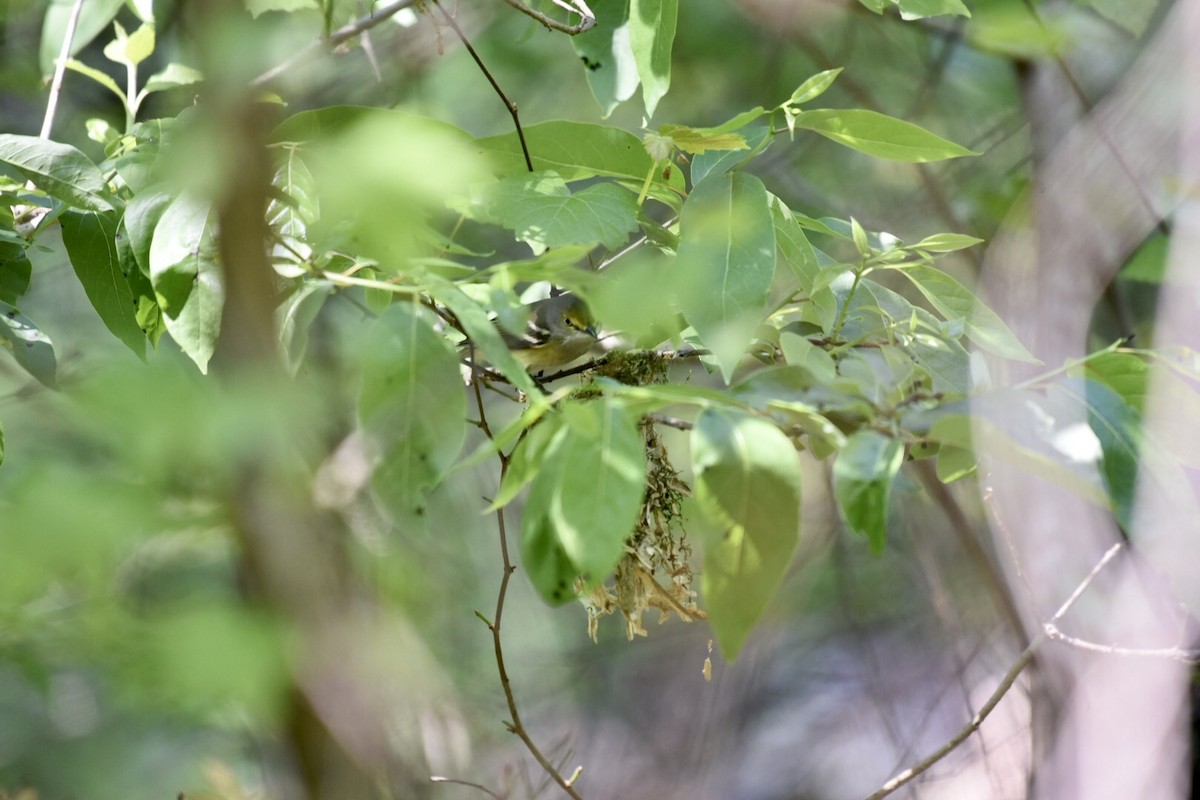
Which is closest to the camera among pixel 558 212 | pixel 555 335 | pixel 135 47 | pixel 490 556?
pixel 558 212

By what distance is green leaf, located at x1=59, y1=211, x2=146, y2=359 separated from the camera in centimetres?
127

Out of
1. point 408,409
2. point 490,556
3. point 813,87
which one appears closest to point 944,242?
point 813,87

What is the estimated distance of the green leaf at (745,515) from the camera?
2.53 ft

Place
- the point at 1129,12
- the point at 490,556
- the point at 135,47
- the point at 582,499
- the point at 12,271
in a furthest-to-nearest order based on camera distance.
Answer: the point at 490,556 < the point at 1129,12 < the point at 135,47 < the point at 12,271 < the point at 582,499

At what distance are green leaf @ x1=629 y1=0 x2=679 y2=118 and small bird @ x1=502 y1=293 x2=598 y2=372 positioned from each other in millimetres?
781

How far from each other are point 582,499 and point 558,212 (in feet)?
Answer: 1.50

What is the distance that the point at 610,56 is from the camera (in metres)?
1.39

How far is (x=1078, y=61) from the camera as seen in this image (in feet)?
10.4

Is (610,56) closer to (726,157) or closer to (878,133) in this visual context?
(726,157)

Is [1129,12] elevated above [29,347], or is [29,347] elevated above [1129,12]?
[1129,12]

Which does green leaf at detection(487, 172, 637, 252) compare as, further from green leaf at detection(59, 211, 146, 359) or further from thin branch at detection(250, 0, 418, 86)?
green leaf at detection(59, 211, 146, 359)

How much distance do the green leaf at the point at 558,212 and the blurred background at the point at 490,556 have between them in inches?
9.9

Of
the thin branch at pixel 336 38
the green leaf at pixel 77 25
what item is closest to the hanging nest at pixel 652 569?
the thin branch at pixel 336 38

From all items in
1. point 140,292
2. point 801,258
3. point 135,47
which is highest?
point 801,258
